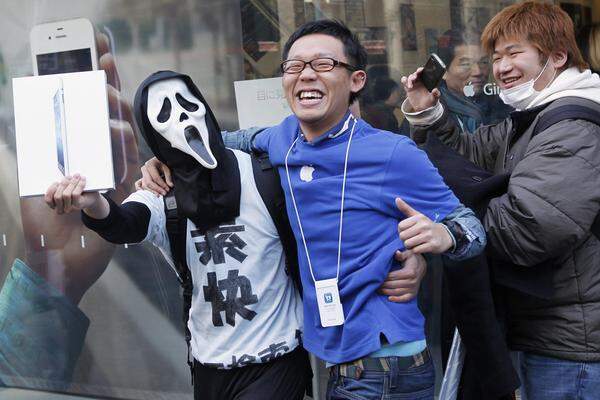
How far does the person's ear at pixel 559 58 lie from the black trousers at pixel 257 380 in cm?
127

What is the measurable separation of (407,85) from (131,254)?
2.89m

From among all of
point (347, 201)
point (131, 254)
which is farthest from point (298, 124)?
point (131, 254)

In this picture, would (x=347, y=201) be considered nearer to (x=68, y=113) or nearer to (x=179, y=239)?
(x=179, y=239)

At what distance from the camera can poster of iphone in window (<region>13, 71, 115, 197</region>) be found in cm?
263

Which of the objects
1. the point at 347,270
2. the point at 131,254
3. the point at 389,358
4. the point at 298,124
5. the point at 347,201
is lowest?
the point at 131,254

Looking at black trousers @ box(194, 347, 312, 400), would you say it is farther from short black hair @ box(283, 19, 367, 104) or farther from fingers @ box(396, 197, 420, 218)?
short black hair @ box(283, 19, 367, 104)

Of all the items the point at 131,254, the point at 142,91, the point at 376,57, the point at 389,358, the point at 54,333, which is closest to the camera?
the point at 389,358

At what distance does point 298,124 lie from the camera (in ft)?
9.64

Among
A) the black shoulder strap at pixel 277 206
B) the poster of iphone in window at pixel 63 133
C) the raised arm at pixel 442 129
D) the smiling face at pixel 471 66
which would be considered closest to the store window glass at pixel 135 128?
the smiling face at pixel 471 66

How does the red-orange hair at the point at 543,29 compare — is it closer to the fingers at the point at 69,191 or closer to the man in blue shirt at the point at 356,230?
the man in blue shirt at the point at 356,230

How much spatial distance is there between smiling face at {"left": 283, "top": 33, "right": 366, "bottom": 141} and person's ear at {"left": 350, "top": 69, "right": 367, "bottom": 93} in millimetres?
32

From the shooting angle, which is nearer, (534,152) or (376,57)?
(534,152)

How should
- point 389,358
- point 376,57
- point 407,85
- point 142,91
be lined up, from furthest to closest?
point 376,57, point 407,85, point 142,91, point 389,358

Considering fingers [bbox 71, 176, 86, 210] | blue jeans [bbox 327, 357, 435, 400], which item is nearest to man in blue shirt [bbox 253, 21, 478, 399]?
blue jeans [bbox 327, 357, 435, 400]
